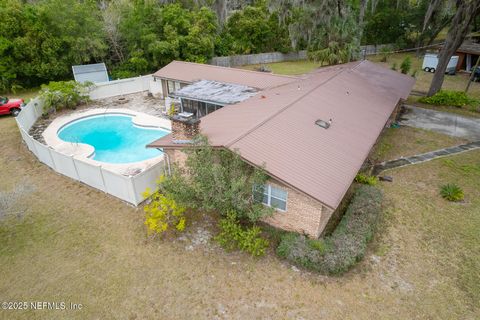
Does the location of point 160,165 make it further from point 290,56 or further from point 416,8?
point 416,8

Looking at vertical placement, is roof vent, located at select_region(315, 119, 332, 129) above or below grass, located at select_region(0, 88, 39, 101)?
above

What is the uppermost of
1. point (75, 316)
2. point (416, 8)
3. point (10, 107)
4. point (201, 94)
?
point (416, 8)

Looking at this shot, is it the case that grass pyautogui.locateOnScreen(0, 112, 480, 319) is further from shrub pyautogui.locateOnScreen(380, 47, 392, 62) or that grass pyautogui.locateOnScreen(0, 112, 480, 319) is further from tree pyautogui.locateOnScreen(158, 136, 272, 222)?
shrub pyautogui.locateOnScreen(380, 47, 392, 62)

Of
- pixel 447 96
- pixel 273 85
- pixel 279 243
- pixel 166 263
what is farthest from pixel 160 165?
pixel 447 96

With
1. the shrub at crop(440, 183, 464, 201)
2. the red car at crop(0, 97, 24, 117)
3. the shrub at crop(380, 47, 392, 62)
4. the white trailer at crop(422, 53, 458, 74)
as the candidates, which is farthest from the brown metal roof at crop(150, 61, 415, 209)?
the shrub at crop(380, 47, 392, 62)

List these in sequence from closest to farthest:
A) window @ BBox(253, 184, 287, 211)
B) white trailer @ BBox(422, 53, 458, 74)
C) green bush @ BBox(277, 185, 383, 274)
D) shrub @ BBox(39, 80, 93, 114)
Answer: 1. green bush @ BBox(277, 185, 383, 274)
2. window @ BBox(253, 184, 287, 211)
3. shrub @ BBox(39, 80, 93, 114)
4. white trailer @ BBox(422, 53, 458, 74)

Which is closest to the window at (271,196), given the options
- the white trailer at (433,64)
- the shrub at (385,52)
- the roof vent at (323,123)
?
the roof vent at (323,123)

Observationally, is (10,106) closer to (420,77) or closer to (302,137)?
(302,137)

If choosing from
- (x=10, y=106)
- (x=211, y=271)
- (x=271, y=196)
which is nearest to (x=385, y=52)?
(x=271, y=196)
